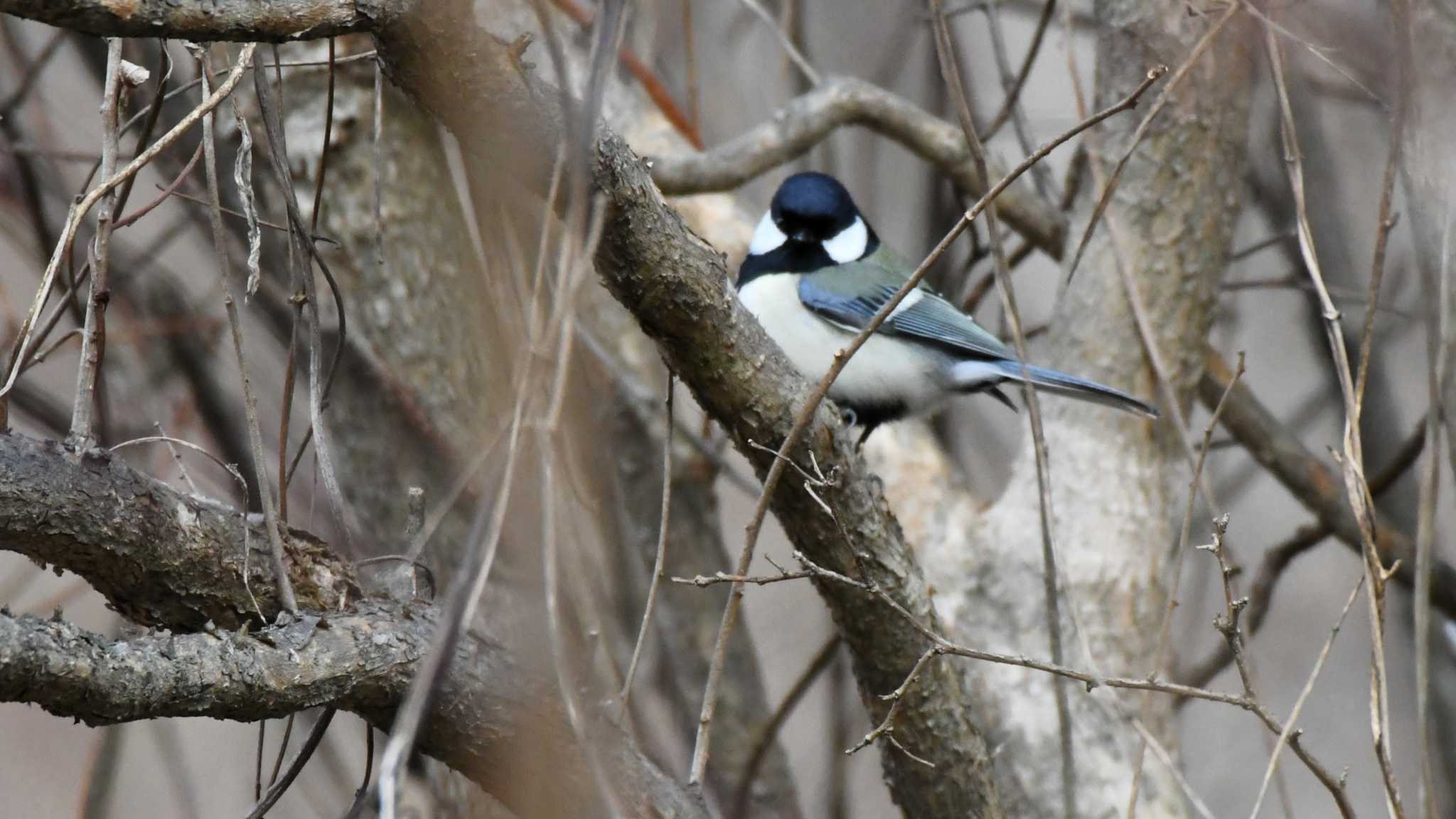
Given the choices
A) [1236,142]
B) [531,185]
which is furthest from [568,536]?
[1236,142]

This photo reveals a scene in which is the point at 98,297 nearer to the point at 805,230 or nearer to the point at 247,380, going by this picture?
→ the point at 247,380

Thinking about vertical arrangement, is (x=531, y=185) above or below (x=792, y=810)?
above

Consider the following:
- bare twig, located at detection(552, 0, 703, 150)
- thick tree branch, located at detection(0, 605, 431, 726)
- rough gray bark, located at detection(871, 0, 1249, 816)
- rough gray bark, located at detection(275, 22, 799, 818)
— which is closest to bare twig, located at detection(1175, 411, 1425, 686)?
rough gray bark, located at detection(871, 0, 1249, 816)

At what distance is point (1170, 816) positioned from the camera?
292 centimetres

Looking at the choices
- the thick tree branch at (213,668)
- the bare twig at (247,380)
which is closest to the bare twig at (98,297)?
the bare twig at (247,380)

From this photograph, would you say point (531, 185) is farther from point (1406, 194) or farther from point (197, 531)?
point (1406, 194)

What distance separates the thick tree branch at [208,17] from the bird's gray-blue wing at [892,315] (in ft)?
6.32

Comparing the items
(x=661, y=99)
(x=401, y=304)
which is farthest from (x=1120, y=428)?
(x=401, y=304)

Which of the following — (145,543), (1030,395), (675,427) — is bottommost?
(145,543)

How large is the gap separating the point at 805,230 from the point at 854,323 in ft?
1.03

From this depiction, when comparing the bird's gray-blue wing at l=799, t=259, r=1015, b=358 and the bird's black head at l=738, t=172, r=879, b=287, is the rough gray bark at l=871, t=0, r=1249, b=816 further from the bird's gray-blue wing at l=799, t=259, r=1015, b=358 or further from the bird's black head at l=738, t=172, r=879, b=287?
the bird's black head at l=738, t=172, r=879, b=287

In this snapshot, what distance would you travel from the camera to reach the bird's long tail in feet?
9.52

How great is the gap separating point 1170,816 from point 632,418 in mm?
1729

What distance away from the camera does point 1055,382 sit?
3002mm
